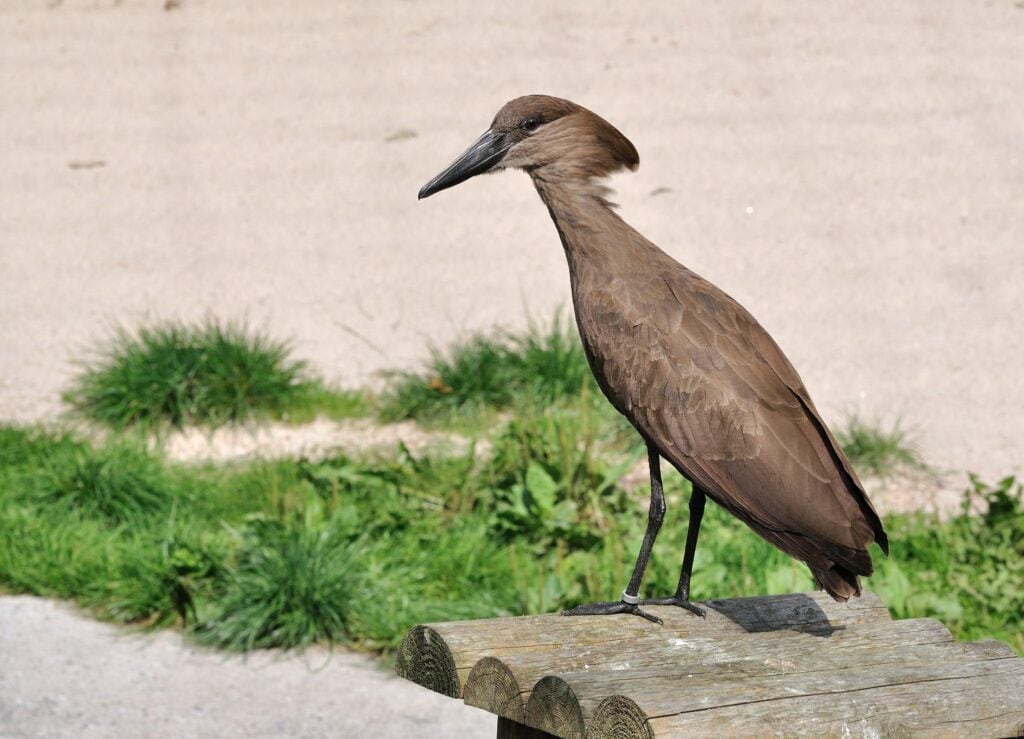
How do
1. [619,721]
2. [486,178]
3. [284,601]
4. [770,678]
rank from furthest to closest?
[486,178]
[284,601]
[770,678]
[619,721]

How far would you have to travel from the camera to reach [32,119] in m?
8.60

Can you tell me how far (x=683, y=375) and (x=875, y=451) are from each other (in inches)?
133

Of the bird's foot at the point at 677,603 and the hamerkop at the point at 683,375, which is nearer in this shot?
the hamerkop at the point at 683,375

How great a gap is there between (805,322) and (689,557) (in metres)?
4.42

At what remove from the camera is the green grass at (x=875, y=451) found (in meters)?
6.50

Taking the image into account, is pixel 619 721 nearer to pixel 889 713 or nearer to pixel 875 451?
pixel 889 713

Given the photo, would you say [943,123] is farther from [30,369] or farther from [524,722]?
[524,722]

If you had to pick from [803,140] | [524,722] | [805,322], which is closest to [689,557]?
[524,722]

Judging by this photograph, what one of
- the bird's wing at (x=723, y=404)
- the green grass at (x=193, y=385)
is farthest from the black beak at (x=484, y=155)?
the green grass at (x=193, y=385)

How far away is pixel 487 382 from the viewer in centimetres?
683

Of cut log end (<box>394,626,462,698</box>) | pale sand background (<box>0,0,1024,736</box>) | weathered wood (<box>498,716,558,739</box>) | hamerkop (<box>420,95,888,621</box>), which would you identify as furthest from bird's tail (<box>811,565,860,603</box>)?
pale sand background (<box>0,0,1024,736</box>)

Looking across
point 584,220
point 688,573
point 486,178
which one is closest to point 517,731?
point 688,573

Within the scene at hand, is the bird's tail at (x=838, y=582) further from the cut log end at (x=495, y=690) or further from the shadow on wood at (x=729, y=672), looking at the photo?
the cut log end at (x=495, y=690)

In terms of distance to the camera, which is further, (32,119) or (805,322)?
(32,119)
